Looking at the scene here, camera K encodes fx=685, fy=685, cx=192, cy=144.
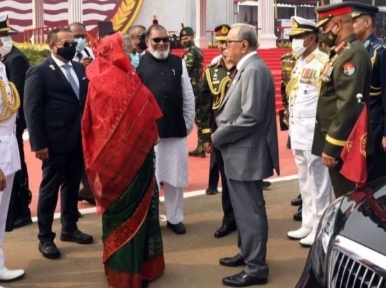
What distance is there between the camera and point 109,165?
181 inches

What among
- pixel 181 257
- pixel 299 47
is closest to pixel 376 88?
pixel 299 47

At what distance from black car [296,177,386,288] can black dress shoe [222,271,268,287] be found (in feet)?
4.48

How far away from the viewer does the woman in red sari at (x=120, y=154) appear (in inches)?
180

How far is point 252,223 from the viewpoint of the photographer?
4.86 meters

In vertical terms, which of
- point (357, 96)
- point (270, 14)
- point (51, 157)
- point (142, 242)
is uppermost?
point (270, 14)

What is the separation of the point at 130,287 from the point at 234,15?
33.5 meters

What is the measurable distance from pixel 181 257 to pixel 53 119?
152 centimetres

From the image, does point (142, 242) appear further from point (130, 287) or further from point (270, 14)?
point (270, 14)

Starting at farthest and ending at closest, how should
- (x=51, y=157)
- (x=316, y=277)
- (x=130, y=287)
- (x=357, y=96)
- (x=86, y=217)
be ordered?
(x=86, y=217)
(x=51, y=157)
(x=130, y=287)
(x=357, y=96)
(x=316, y=277)

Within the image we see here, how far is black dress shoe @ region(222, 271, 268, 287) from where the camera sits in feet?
15.9

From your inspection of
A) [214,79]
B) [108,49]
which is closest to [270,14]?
[214,79]

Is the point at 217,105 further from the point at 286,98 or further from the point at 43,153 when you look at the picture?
the point at 43,153

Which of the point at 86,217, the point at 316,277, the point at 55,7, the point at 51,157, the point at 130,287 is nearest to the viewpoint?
the point at 316,277

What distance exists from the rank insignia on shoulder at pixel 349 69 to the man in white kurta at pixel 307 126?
96 cm
